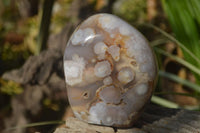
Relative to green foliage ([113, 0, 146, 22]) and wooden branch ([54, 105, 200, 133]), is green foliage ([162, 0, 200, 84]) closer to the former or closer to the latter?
wooden branch ([54, 105, 200, 133])

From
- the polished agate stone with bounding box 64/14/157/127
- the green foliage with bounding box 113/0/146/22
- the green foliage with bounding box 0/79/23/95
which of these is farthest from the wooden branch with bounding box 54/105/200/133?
the green foliage with bounding box 113/0/146/22

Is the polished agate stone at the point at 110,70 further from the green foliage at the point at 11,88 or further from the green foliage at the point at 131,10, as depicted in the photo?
the green foliage at the point at 131,10

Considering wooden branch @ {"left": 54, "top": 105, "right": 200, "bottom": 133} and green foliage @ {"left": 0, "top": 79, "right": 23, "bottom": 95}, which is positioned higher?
green foliage @ {"left": 0, "top": 79, "right": 23, "bottom": 95}

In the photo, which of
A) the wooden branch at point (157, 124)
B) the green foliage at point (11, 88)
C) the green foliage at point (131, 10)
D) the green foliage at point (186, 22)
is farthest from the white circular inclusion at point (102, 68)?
the green foliage at point (131, 10)

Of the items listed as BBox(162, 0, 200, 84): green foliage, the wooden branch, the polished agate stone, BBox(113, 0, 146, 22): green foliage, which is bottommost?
the wooden branch

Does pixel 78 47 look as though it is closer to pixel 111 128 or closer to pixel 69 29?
pixel 111 128

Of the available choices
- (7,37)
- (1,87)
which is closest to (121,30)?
(1,87)
